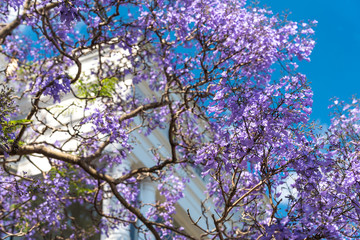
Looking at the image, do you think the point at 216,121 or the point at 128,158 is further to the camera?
the point at 128,158

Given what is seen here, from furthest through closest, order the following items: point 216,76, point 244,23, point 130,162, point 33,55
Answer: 1. point 130,162
2. point 33,55
3. point 244,23
4. point 216,76

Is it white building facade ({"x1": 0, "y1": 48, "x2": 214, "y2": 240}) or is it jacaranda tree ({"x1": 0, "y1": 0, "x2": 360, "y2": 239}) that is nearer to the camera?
jacaranda tree ({"x1": 0, "y1": 0, "x2": 360, "y2": 239})

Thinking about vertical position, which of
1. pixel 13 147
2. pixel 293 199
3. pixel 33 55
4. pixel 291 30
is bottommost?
pixel 293 199

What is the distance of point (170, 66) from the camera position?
8523mm

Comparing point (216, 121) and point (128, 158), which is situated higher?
point (128, 158)

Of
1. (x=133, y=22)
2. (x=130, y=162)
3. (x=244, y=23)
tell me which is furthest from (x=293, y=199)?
(x=130, y=162)

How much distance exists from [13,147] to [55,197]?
3619 mm

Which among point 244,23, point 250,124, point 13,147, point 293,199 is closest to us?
point 250,124

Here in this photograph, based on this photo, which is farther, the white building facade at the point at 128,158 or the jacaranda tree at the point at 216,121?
the white building facade at the point at 128,158

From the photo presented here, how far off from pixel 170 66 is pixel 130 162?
4725 mm

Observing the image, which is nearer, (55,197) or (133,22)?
(133,22)

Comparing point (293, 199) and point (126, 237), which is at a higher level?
point (126, 237)

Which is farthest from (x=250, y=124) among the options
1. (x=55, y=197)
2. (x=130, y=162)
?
(x=130, y=162)

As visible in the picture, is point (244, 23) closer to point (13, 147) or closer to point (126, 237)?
point (13, 147)
